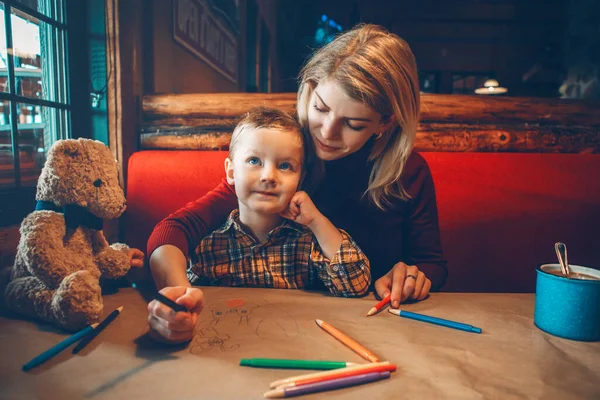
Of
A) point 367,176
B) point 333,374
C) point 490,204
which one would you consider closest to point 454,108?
point 490,204

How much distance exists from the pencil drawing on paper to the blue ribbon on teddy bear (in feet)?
1.18

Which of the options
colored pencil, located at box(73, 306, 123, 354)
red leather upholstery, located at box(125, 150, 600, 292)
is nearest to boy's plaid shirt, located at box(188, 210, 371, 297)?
colored pencil, located at box(73, 306, 123, 354)

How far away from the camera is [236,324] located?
82cm

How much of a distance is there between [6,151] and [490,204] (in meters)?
1.73

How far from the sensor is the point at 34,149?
4.67 feet

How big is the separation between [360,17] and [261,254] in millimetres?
6782

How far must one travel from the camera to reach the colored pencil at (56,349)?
646 mm

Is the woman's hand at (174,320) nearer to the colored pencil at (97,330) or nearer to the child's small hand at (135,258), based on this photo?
the colored pencil at (97,330)

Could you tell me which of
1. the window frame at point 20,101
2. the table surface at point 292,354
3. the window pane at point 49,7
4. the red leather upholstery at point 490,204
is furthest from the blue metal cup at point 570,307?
the window pane at point 49,7

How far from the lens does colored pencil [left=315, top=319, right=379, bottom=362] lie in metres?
0.70

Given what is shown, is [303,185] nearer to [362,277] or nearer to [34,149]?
[362,277]

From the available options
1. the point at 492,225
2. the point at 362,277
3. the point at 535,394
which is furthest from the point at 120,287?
the point at 492,225

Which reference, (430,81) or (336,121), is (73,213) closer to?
(336,121)

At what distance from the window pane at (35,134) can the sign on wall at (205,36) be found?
0.93m
